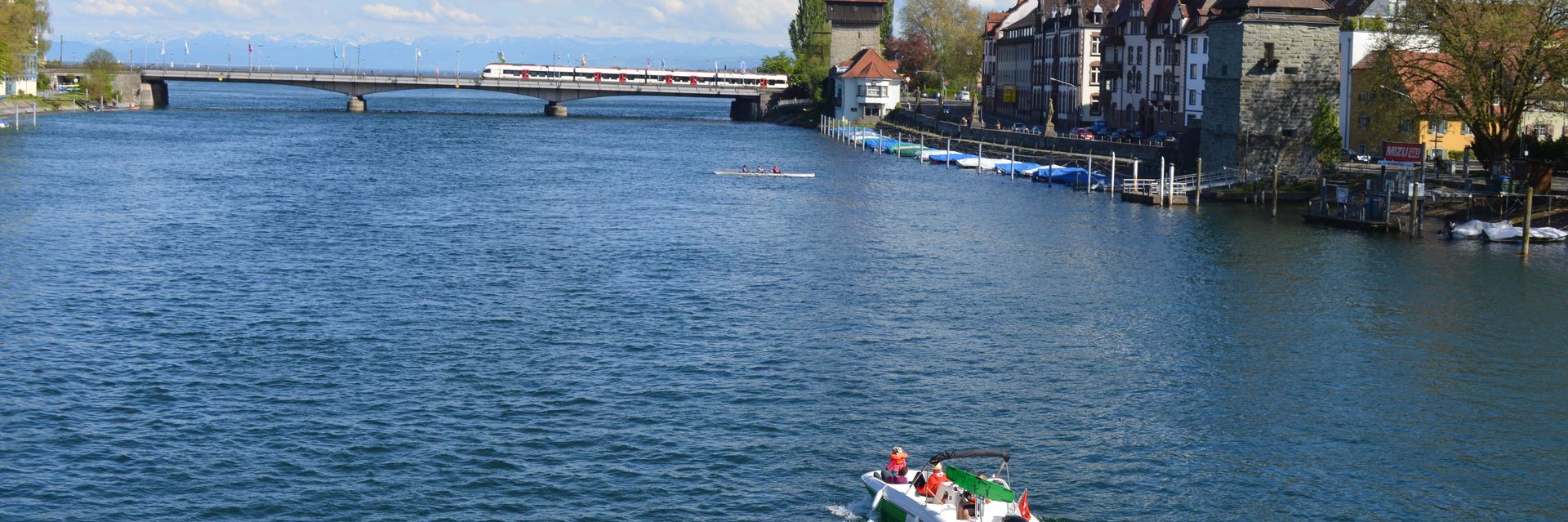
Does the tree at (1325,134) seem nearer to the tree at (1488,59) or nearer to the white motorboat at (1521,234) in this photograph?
A: the tree at (1488,59)

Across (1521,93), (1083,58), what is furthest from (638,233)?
(1083,58)

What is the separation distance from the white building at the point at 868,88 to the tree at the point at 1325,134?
9551 cm

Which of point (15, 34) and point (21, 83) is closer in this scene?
point (15, 34)

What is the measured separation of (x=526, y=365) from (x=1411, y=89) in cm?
6066

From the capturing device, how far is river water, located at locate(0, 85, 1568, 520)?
34.1 m

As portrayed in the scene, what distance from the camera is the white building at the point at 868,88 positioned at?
187 m

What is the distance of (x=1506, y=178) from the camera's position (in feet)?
252

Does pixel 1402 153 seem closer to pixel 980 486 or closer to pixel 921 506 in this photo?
pixel 980 486

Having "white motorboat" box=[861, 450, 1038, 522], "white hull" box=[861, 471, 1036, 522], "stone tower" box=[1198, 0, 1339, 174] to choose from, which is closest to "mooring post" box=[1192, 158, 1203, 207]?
"stone tower" box=[1198, 0, 1339, 174]

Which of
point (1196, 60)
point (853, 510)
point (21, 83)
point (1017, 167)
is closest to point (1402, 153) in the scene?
point (1196, 60)

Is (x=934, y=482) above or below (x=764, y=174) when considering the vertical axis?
below

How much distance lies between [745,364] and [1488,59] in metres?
52.3

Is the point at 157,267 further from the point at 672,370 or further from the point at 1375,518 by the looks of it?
the point at 1375,518

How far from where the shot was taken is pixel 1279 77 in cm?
9406
